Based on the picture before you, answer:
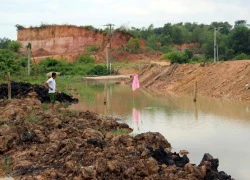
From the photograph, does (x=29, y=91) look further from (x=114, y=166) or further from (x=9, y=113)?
(x=114, y=166)

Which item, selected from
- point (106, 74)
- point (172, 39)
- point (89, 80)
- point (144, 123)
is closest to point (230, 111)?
point (144, 123)

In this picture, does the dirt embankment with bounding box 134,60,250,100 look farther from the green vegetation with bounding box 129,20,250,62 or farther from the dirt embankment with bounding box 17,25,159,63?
the dirt embankment with bounding box 17,25,159,63

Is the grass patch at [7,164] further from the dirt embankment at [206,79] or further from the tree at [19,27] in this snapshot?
the tree at [19,27]

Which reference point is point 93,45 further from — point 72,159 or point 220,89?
point 72,159

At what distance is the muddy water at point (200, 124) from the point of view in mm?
10953

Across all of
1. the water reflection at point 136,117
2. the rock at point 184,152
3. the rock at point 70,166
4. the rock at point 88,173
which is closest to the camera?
the rock at point 88,173

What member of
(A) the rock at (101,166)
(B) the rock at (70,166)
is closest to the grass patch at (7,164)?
(B) the rock at (70,166)

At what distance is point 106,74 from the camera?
2077 inches

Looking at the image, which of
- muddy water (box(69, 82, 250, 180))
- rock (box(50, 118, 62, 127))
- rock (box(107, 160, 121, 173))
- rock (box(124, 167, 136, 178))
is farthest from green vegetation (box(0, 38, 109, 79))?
rock (box(124, 167, 136, 178))

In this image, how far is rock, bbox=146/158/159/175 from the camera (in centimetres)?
821

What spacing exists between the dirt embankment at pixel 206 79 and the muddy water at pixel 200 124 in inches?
123

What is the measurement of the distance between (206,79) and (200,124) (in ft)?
56.7

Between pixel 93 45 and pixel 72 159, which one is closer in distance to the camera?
pixel 72 159

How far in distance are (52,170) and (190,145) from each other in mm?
4790
